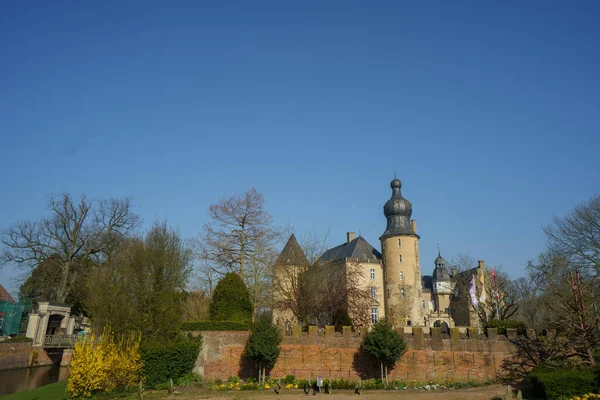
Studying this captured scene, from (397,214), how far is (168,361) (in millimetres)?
39495

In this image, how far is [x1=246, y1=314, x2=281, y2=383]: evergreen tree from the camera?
19734 millimetres

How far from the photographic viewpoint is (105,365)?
17.0 metres

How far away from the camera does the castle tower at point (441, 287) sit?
62.8 metres

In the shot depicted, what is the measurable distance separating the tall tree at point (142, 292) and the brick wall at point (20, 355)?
1682 centimetres

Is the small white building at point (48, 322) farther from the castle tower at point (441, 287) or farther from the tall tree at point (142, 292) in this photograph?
the castle tower at point (441, 287)

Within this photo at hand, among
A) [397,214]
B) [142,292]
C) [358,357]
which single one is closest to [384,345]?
[358,357]

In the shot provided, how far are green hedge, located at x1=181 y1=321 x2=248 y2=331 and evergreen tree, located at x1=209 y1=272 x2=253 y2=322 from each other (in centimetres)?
99

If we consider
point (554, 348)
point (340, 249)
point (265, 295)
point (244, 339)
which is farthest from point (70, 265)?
point (554, 348)

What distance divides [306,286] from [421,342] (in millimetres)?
10931

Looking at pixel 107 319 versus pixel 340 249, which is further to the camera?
pixel 340 249

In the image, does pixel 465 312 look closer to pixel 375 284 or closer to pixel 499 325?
pixel 375 284

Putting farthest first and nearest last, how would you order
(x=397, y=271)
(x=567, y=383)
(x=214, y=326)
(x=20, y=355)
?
1. (x=397, y=271)
2. (x=20, y=355)
3. (x=214, y=326)
4. (x=567, y=383)

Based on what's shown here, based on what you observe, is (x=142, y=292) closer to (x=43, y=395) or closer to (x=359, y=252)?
(x=43, y=395)

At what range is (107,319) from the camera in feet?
62.0
